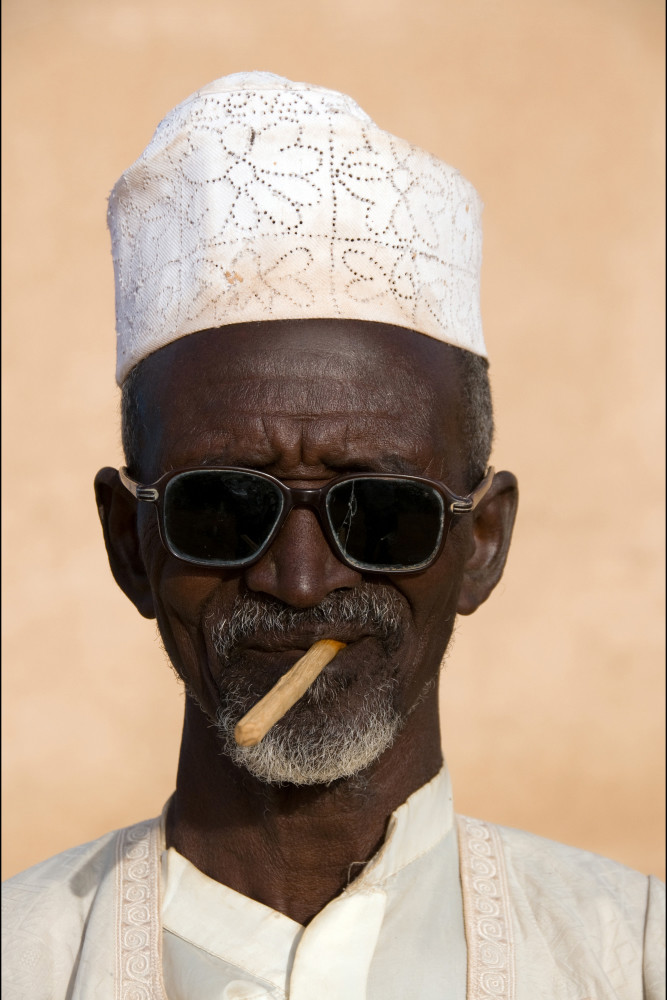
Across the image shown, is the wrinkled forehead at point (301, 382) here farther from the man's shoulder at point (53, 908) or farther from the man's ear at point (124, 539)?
the man's shoulder at point (53, 908)

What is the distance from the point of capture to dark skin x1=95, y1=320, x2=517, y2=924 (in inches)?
81.4

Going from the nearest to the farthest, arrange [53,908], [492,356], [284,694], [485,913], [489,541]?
[284,694], [485,913], [53,908], [489,541], [492,356]

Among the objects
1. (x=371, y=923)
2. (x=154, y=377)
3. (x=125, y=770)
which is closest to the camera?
(x=371, y=923)

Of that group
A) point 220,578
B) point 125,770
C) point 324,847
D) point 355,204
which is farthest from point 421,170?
point 125,770

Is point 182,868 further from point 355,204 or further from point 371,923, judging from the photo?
point 355,204

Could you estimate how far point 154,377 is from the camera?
2252 mm

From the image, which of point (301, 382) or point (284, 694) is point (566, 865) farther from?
point (301, 382)

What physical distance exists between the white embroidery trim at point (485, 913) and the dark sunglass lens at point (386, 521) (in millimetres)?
550

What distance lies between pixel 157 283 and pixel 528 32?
5683 mm

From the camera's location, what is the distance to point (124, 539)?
237cm

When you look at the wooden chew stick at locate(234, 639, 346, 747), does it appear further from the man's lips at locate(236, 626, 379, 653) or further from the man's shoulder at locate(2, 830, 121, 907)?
the man's shoulder at locate(2, 830, 121, 907)

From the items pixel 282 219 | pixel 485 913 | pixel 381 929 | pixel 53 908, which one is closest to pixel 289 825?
pixel 381 929

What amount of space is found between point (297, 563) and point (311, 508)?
0.09m

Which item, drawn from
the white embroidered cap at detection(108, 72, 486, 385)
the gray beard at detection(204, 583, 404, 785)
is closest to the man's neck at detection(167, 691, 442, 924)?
the gray beard at detection(204, 583, 404, 785)
